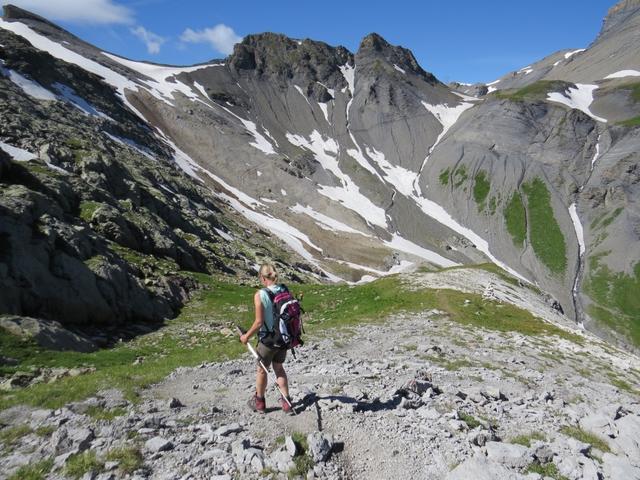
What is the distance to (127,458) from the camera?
769 centimetres

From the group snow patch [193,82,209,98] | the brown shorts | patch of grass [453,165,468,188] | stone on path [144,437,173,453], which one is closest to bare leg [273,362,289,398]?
the brown shorts

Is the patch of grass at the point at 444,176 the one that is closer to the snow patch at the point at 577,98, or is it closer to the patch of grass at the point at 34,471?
the snow patch at the point at 577,98

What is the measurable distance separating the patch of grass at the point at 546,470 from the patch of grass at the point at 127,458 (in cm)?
736

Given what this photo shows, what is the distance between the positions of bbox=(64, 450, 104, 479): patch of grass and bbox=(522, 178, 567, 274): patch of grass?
136 m

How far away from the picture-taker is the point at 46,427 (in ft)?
28.6

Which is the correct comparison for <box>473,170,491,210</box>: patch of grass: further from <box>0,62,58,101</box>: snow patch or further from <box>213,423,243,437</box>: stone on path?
<box>213,423,243,437</box>: stone on path

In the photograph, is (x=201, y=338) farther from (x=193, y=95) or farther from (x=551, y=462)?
(x=193, y=95)

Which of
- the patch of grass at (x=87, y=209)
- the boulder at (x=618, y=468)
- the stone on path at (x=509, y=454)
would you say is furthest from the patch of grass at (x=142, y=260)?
the boulder at (x=618, y=468)

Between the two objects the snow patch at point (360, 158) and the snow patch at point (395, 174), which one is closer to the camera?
the snow patch at point (395, 174)

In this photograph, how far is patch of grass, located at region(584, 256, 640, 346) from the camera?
102 m

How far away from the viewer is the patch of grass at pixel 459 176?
15975 cm

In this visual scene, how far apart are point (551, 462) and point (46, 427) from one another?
33.9 feet

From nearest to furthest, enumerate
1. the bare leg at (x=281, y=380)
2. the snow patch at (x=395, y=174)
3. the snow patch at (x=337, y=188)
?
the bare leg at (x=281, y=380)
the snow patch at (x=337, y=188)
the snow patch at (x=395, y=174)

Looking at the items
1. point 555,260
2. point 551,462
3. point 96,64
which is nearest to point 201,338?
point 551,462
